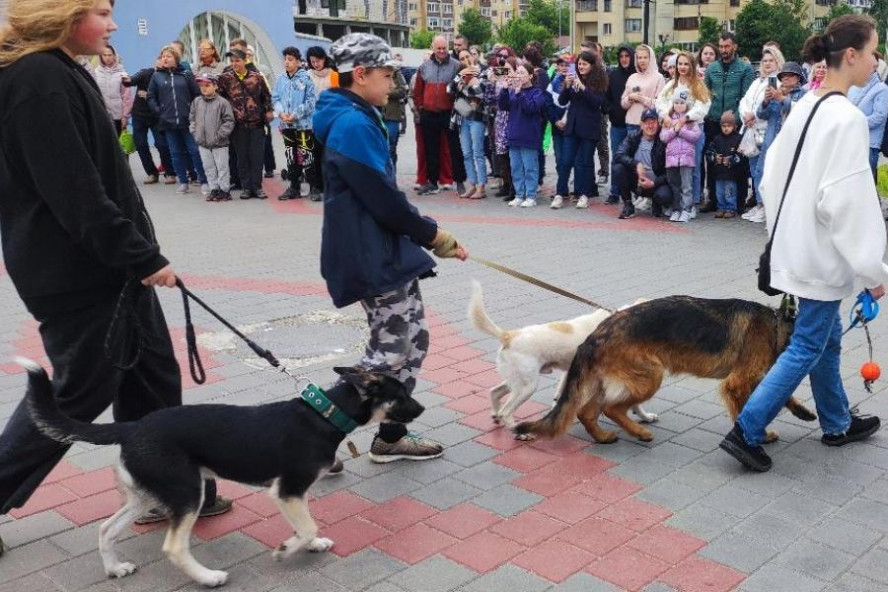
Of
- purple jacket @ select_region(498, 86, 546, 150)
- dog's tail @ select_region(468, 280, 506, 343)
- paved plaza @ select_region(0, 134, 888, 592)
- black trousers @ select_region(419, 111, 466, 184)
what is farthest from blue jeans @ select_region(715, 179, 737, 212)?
dog's tail @ select_region(468, 280, 506, 343)

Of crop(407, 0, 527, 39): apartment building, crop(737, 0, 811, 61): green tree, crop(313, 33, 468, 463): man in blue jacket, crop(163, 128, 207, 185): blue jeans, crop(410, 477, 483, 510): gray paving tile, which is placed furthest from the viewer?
crop(407, 0, 527, 39): apartment building

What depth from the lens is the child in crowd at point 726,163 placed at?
11.0 metres

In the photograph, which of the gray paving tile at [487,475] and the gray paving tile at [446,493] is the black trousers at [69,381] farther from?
the gray paving tile at [487,475]

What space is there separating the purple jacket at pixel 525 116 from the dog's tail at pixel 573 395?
7.99 meters

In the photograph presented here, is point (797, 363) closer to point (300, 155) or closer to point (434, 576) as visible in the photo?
point (434, 576)

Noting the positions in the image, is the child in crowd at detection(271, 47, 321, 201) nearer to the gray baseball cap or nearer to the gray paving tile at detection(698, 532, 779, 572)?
the gray baseball cap

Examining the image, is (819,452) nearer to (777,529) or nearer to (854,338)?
(777,529)

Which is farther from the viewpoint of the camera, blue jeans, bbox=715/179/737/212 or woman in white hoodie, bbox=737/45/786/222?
blue jeans, bbox=715/179/737/212

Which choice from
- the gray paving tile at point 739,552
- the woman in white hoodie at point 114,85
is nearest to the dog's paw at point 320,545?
the gray paving tile at point 739,552

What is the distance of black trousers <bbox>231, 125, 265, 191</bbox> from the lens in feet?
44.5

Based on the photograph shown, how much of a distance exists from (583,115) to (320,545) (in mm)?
9489

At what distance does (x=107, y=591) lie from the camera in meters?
3.28

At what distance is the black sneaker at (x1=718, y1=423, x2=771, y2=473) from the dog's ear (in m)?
1.81

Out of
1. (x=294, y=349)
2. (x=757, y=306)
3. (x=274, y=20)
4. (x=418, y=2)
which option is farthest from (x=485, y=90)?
(x=418, y=2)
